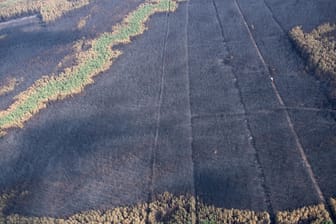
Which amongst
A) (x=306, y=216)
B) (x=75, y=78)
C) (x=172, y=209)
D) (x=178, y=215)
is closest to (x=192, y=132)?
(x=172, y=209)

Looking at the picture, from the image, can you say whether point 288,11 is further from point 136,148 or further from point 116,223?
point 116,223

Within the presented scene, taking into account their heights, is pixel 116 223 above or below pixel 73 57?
below

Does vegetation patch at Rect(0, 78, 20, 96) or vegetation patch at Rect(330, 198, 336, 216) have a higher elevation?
vegetation patch at Rect(0, 78, 20, 96)

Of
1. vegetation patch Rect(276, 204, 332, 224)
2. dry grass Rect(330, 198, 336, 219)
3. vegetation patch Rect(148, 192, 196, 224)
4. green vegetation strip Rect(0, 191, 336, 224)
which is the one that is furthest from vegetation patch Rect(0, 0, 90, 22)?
dry grass Rect(330, 198, 336, 219)

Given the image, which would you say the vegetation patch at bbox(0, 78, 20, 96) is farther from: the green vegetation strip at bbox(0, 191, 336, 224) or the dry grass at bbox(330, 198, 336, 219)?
the dry grass at bbox(330, 198, 336, 219)

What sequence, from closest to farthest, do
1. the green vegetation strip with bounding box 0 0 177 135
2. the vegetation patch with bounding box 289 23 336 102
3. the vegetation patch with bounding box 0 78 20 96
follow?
the vegetation patch with bounding box 289 23 336 102, the green vegetation strip with bounding box 0 0 177 135, the vegetation patch with bounding box 0 78 20 96

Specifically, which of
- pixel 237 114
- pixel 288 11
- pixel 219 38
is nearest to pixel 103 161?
pixel 237 114
